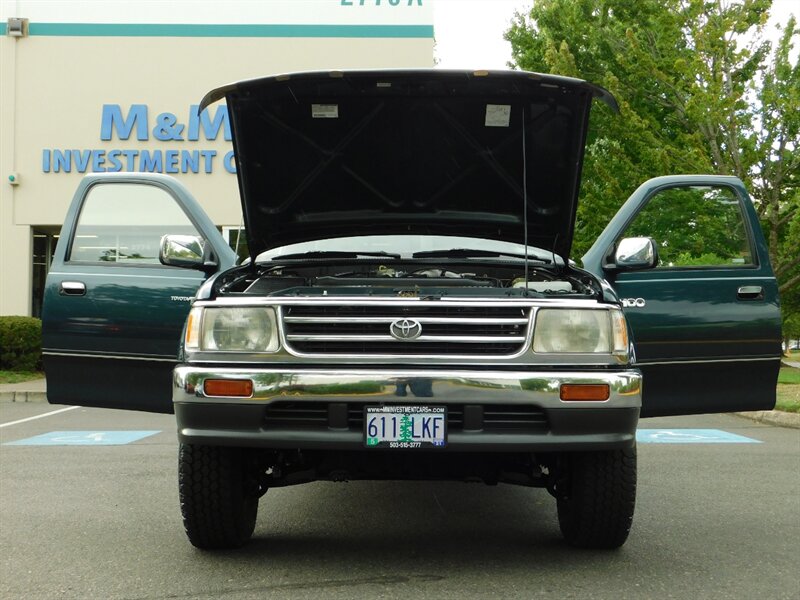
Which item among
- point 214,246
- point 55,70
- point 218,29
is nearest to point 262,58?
point 218,29

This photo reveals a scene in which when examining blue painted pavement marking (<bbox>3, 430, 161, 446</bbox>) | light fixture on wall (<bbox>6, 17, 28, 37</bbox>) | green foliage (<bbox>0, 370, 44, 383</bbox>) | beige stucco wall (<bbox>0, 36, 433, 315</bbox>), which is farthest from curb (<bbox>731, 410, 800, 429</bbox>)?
light fixture on wall (<bbox>6, 17, 28, 37</bbox>)

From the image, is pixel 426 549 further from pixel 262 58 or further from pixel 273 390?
pixel 262 58

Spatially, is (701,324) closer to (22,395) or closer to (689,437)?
(689,437)

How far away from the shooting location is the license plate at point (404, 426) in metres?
3.79

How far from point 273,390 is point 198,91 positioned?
17.1 m

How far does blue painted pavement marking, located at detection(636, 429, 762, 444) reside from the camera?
28.7 feet

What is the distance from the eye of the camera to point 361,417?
382cm

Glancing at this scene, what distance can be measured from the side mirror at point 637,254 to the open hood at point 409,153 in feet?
1.07

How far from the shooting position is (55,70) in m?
19.9

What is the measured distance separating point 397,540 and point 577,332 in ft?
4.81

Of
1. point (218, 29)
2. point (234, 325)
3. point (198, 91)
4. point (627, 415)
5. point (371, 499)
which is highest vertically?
point (218, 29)

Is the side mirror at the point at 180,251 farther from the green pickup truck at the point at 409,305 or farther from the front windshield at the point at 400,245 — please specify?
the front windshield at the point at 400,245

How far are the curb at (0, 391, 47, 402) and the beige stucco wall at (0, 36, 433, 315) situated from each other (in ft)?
21.6

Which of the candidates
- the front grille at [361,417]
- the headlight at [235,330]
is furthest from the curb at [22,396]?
the front grille at [361,417]
